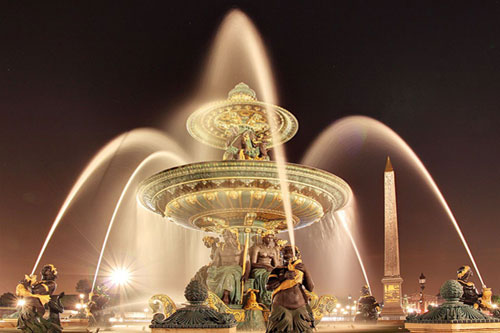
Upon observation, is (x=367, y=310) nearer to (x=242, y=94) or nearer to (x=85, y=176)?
(x=242, y=94)

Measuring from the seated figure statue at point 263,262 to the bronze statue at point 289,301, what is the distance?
4.83 metres

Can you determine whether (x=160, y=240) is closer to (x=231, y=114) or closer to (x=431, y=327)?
(x=231, y=114)

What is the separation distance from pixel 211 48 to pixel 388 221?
50.4 feet

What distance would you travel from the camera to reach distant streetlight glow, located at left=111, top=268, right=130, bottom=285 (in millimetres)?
20609

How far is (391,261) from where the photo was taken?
27656mm

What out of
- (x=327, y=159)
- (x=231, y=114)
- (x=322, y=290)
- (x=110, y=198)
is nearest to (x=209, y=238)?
(x=231, y=114)

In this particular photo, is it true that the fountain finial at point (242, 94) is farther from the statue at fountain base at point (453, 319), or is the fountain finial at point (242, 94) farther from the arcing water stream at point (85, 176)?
the arcing water stream at point (85, 176)

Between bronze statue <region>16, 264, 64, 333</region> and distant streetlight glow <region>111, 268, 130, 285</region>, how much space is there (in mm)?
12381

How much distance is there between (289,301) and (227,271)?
17.0 feet

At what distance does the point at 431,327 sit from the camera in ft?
22.3

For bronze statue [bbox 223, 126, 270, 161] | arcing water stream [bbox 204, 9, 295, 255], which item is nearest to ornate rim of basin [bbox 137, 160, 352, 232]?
bronze statue [bbox 223, 126, 270, 161]

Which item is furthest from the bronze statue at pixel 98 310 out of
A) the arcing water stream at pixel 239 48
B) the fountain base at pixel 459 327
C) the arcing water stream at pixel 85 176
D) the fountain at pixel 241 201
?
the arcing water stream at pixel 85 176

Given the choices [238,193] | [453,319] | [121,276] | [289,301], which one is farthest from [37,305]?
[121,276]

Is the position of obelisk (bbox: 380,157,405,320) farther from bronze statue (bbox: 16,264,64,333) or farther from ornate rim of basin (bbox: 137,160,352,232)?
bronze statue (bbox: 16,264,64,333)
